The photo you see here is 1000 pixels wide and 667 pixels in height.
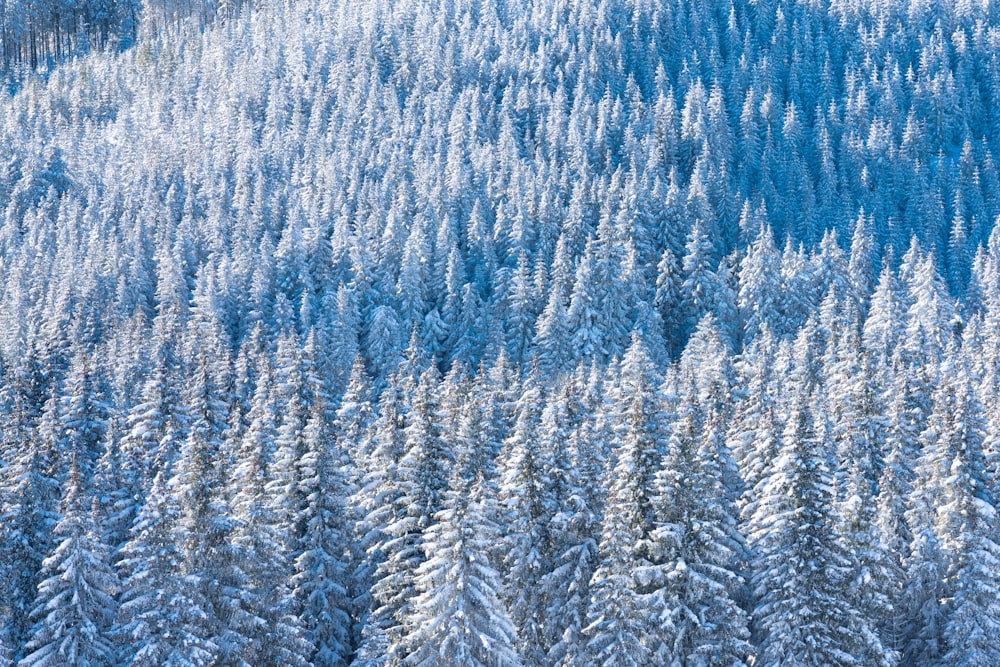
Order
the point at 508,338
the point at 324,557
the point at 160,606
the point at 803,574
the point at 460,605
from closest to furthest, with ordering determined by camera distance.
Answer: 1. the point at 460,605
2. the point at 160,606
3. the point at 803,574
4. the point at 324,557
5. the point at 508,338

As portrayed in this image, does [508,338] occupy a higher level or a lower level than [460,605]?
lower

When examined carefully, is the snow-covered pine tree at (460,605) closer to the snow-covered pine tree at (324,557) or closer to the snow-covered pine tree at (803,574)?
the snow-covered pine tree at (324,557)

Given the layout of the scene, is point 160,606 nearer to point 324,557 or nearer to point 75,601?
point 75,601

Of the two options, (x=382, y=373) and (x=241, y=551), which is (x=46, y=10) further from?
(x=241, y=551)

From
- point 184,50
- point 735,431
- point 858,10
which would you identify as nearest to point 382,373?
point 735,431

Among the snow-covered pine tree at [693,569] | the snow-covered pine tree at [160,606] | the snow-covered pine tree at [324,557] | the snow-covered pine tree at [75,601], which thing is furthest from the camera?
the snow-covered pine tree at [324,557]

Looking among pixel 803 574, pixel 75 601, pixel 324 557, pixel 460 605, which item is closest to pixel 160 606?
pixel 75 601

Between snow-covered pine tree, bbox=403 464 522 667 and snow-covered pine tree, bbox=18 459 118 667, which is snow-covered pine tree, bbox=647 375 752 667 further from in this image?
snow-covered pine tree, bbox=18 459 118 667

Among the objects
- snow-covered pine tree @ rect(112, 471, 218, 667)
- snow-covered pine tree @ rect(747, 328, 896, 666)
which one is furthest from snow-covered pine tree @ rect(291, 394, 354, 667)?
snow-covered pine tree @ rect(747, 328, 896, 666)

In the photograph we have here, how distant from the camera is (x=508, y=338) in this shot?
91.6 metres

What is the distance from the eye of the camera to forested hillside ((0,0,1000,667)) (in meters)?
32.5

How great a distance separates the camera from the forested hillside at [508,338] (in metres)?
32.5

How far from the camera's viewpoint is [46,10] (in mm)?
181125

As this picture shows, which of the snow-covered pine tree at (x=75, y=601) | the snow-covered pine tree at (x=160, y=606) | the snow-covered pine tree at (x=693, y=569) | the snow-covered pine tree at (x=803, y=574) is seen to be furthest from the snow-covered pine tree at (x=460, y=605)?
the snow-covered pine tree at (x=75, y=601)
